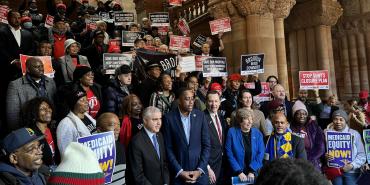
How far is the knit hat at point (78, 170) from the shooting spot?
1845 millimetres

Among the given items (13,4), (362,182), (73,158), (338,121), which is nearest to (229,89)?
(338,121)

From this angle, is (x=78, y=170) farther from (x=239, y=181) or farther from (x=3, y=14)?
(x=3, y=14)

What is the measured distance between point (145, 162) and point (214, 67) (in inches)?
153

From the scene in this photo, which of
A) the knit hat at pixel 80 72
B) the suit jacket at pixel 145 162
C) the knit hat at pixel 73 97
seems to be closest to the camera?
the suit jacket at pixel 145 162

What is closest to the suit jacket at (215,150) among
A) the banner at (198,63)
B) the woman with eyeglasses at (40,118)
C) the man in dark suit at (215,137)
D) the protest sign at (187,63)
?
the man in dark suit at (215,137)

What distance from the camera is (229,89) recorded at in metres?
7.32

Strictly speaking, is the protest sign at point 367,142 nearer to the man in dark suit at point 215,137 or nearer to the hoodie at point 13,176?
the man in dark suit at point 215,137

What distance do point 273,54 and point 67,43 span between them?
5.69m

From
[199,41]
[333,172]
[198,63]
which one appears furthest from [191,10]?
[333,172]

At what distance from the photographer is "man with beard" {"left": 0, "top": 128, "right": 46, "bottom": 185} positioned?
2918mm

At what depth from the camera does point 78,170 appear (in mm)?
1854

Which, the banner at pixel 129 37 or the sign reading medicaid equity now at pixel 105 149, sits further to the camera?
the banner at pixel 129 37

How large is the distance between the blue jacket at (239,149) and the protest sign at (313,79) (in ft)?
11.6

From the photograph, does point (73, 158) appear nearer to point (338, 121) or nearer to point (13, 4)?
point (338, 121)
